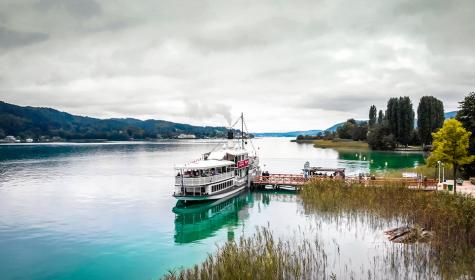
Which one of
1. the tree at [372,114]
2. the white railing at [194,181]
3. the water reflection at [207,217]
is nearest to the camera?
the water reflection at [207,217]

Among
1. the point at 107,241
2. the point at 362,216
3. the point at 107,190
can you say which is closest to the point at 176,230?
the point at 107,241

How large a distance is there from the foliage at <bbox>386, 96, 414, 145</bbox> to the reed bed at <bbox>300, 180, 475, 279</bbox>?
11339cm

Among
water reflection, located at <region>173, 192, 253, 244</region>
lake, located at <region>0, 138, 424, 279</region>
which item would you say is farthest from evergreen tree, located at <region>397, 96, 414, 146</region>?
water reflection, located at <region>173, 192, 253, 244</region>

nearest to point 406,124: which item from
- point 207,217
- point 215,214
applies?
point 215,214

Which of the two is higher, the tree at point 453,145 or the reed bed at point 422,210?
the tree at point 453,145

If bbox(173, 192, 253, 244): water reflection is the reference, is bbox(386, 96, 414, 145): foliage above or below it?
above

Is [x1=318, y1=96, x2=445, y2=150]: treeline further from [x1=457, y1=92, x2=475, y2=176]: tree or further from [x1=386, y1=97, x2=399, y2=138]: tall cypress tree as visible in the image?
[x1=457, y1=92, x2=475, y2=176]: tree

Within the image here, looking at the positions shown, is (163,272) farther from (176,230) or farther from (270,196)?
(270,196)

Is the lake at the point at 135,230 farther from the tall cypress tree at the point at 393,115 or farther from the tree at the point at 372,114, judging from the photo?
the tree at the point at 372,114

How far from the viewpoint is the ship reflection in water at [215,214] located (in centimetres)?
3669

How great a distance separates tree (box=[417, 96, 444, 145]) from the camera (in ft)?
465

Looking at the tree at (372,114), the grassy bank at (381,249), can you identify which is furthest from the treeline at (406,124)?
the grassy bank at (381,249)

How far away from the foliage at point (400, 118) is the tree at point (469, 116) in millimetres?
89800

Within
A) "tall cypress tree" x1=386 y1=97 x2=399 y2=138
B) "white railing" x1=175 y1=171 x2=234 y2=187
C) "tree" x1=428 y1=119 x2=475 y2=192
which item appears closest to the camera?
"tree" x1=428 y1=119 x2=475 y2=192
